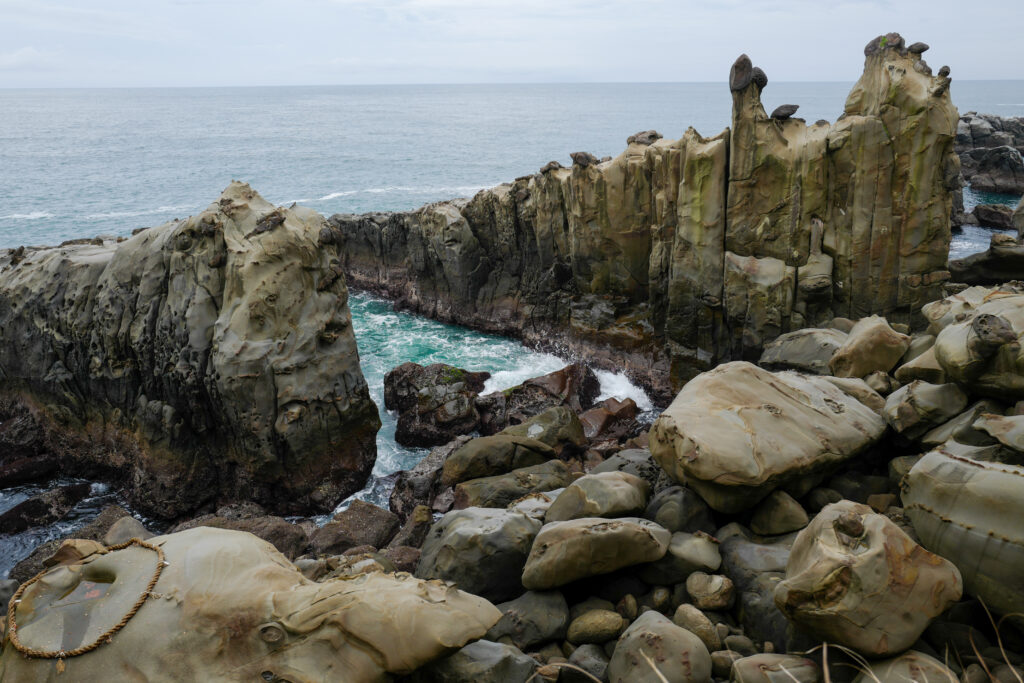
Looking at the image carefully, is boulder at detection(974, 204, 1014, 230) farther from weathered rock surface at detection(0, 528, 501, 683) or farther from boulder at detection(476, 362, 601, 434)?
weathered rock surface at detection(0, 528, 501, 683)

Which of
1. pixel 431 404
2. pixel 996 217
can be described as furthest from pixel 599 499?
pixel 996 217

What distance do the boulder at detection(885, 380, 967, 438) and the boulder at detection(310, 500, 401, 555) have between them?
1021 cm

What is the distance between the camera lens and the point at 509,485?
Answer: 1440 cm

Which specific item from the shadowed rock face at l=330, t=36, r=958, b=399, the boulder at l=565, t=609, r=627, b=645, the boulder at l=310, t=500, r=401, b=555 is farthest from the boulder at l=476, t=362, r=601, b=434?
the boulder at l=565, t=609, r=627, b=645

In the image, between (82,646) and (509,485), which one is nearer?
(82,646)

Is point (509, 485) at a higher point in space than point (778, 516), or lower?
lower

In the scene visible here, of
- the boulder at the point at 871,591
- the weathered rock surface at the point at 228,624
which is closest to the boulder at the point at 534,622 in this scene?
the weathered rock surface at the point at 228,624

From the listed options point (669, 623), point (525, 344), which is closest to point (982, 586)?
point (669, 623)

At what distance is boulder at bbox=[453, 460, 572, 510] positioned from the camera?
1412 cm

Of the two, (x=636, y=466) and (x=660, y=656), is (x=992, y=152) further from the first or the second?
(x=660, y=656)

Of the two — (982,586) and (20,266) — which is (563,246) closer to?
(20,266)

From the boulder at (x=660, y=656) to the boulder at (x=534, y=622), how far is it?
3.68ft

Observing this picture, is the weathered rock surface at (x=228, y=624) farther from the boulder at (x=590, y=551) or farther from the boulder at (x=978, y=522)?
the boulder at (x=978, y=522)

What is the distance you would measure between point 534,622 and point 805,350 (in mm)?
13248
